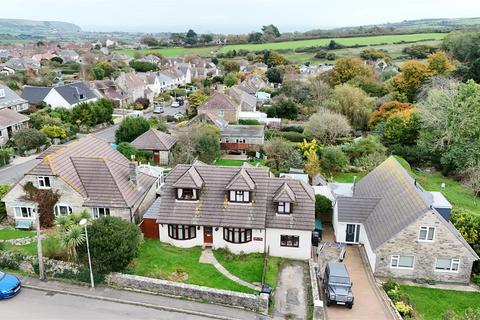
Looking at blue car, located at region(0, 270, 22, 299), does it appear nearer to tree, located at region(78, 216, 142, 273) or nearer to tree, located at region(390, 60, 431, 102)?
tree, located at region(78, 216, 142, 273)

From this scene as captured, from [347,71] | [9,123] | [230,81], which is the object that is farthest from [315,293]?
[230,81]

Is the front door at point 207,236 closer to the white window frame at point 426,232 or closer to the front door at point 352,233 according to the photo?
the front door at point 352,233

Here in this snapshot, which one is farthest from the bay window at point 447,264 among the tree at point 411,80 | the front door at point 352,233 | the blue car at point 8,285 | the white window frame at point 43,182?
the tree at point 411,80

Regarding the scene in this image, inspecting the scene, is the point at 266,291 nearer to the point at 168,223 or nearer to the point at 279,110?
the point at 168,223

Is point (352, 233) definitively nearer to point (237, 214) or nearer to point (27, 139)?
point (237, 214)

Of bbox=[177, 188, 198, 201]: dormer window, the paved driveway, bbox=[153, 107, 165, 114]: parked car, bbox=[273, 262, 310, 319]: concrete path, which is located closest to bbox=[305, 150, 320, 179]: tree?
the paved driveway
